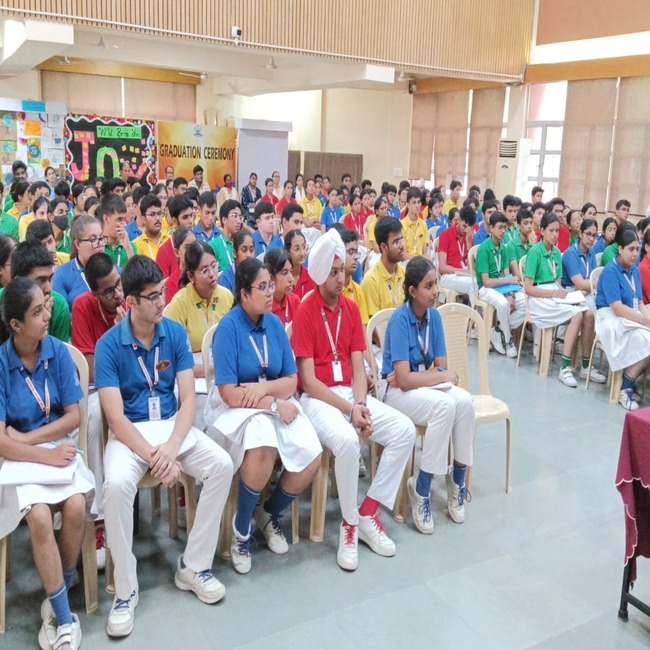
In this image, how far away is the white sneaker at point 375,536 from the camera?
9.53ft

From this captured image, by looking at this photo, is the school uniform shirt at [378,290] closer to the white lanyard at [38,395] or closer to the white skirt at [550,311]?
the white skirt at [550,311]

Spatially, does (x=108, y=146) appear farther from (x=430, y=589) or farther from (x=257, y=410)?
(x=430, y=589)

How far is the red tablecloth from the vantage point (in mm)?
2383

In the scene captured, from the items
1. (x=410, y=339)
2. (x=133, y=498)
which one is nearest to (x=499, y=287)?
(x=410, y=339)

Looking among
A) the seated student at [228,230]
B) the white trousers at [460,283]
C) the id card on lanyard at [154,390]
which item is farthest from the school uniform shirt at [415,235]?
the id card on lanyard at [154,390]

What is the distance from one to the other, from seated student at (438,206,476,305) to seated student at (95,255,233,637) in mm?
4305

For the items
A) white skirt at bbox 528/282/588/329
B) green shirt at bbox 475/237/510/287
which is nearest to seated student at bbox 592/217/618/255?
green shirt at bbox 475/237/510/287

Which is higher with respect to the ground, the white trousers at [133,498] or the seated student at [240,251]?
the seated student at [240,251]

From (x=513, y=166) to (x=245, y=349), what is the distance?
10662 millimetres

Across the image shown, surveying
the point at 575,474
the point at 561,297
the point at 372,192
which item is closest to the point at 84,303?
the point at 575,474

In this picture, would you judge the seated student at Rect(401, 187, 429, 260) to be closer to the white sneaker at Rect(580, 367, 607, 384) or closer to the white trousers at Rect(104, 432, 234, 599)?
the white sneaker at Rect(580, 367, 607, 384)

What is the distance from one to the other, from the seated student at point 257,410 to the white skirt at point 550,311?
3.22 metres

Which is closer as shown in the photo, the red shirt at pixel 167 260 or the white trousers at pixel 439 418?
the white trousers at pixel 439 418

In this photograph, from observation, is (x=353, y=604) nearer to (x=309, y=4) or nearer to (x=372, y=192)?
(x=372, y=192)
